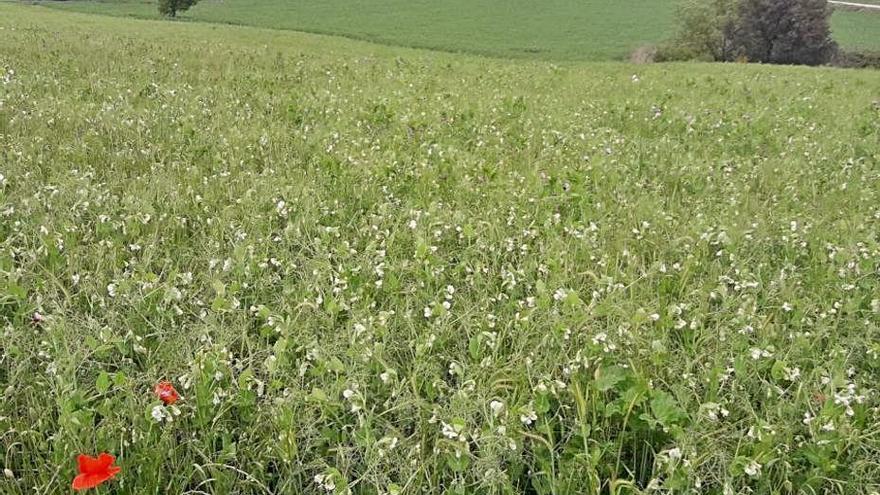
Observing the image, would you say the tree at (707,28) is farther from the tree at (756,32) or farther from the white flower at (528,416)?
the white flower at (528,416)

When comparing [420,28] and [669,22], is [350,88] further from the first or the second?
[669,22]

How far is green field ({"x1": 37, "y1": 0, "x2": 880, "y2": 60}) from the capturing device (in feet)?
176

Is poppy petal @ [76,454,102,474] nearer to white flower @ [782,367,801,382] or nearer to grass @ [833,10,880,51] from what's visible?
white flower @ [782,367,801,382]

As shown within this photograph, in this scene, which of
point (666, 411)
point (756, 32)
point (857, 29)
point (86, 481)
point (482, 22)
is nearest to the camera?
point (86, 481)

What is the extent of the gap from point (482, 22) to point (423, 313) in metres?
64.4

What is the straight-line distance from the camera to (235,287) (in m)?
3.76

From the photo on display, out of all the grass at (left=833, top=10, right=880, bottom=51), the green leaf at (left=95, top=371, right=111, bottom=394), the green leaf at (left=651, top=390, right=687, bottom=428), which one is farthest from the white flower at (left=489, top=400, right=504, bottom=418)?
the grass at (left=833, top=10, right=880, bottom=51)

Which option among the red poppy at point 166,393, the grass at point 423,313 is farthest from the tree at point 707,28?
the red poppy at point 166,393

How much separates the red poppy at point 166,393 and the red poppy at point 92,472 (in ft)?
1.54

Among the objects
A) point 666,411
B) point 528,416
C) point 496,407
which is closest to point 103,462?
point 496,407

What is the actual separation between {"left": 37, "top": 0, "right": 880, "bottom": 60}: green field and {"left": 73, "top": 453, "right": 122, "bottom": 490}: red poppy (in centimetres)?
4944

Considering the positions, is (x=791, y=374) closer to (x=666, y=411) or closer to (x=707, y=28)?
(x=666, y=411)

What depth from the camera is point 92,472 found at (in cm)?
236

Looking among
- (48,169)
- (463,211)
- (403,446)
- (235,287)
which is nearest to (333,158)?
(463,211)
